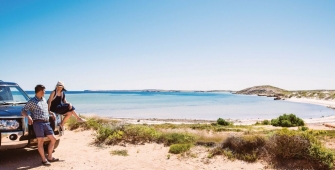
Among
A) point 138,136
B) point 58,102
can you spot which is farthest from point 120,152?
point 58,102

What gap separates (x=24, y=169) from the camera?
6.36m

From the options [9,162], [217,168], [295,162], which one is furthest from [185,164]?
[9,162]

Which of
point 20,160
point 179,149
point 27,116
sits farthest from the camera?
point 179,149

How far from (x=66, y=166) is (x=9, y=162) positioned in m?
1.59

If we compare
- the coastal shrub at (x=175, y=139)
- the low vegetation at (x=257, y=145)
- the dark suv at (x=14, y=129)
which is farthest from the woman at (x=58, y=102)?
the coastal shrub at (x=175, y=139)

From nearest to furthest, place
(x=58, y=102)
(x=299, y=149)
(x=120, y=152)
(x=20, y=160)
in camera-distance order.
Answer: (x=20, y=160), (x=299, y=149), (x=58, y=102), (x=120, y=152)

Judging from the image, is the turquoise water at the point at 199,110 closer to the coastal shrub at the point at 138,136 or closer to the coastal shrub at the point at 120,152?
the coastal shrub at the point at 138,136

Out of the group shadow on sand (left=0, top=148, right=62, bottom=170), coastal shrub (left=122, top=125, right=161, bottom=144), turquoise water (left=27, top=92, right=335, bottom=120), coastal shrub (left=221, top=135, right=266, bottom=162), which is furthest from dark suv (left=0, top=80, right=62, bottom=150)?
turquoise water (left=27, top=92, right=335, bottom=120)

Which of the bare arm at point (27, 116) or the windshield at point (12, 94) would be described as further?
the windshield at point (12, 94)

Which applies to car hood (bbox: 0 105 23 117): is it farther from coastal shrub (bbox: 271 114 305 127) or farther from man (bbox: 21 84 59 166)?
coastal shrub (bbox: 271 114 305 127)

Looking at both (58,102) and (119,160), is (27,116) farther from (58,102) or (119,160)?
(119,160)

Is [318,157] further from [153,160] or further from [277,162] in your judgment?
[153,160]

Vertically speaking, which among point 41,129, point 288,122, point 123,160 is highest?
point 41,129

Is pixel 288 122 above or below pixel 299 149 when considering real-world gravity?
below
